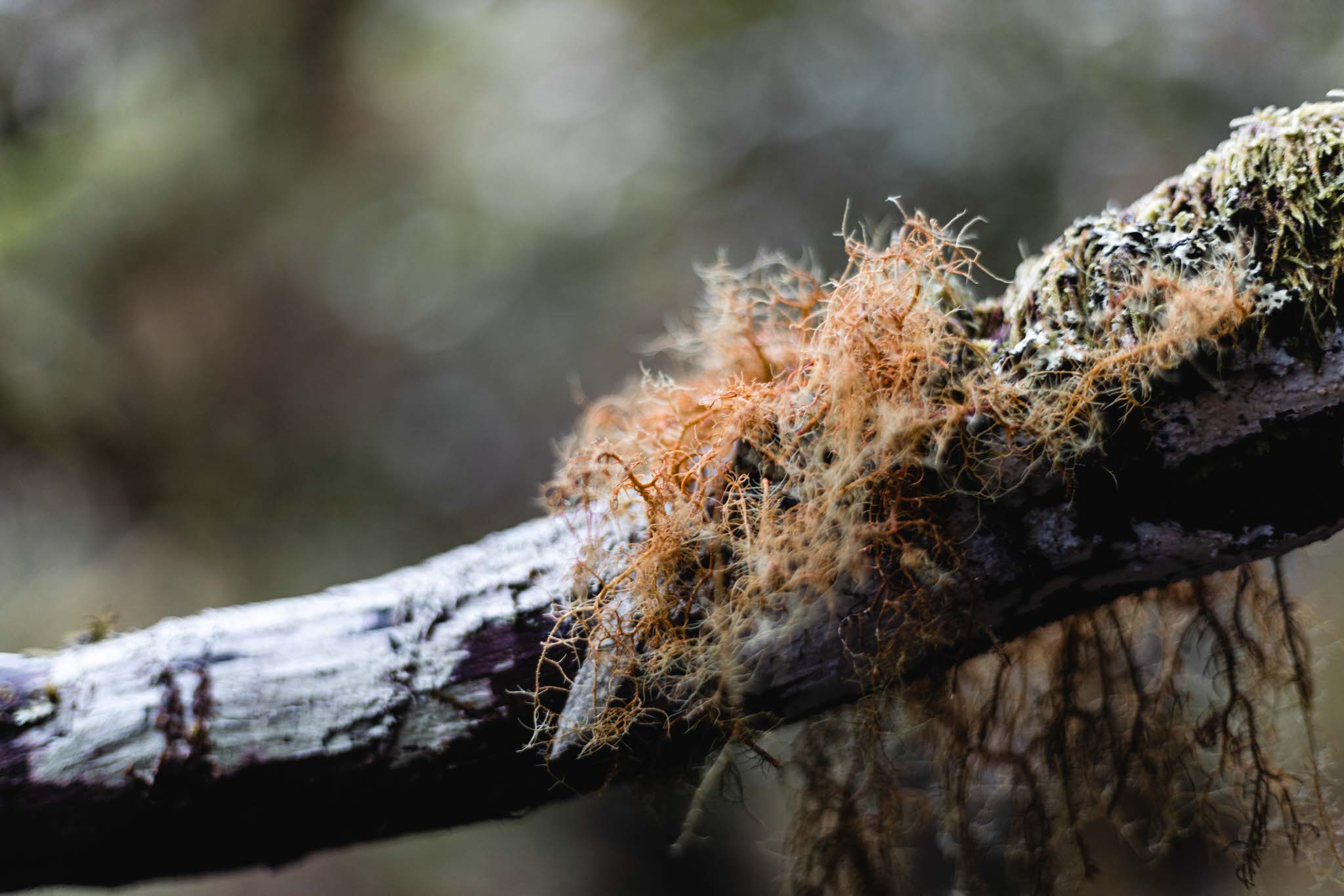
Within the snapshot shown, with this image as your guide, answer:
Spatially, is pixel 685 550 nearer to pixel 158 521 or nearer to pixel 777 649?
pixel 777 649

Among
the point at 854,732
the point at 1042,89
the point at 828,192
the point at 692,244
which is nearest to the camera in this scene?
the point at 854,732

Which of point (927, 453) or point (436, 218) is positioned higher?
point (436, 218)

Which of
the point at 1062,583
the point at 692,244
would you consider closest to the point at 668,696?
the point at 1062,583

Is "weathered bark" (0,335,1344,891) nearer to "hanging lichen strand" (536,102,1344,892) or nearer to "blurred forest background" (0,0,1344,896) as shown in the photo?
"hanging lichen strand" (536,102,1344,892)

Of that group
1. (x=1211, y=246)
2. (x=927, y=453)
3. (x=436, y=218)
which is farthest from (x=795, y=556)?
(x=436, y=218)

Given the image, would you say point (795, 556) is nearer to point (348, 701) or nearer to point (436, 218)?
point (348, 701)
